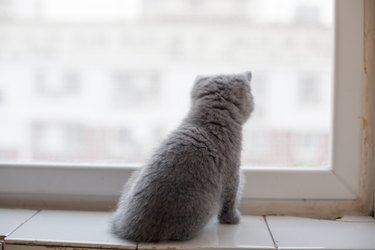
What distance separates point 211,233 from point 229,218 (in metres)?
0.06

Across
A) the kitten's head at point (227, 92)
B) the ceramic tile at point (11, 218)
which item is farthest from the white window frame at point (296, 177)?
the kitten's head at point (227, 92)

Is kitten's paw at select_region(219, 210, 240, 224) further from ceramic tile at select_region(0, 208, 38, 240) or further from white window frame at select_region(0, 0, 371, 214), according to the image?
ceramic tile at select_region(0, 208, 38, 240)

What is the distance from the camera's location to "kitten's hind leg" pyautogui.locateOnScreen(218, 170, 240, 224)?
90 centimetres

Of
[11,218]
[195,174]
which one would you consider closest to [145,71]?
[195,174]

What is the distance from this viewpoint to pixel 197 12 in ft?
3.34

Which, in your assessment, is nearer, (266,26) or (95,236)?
(95,236)

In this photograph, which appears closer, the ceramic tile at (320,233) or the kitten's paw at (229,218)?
the ceramic tile at (320,233)

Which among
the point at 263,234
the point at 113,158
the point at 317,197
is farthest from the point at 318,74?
the point at 113,158

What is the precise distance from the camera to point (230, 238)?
852 millimetres

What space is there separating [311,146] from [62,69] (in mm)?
557

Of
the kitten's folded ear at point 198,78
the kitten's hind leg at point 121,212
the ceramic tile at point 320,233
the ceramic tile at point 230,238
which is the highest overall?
the kitten's folded ear at point 198,78

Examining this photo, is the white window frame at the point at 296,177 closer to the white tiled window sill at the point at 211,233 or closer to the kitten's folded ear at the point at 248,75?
the white tiled window sill at the point at 211,233

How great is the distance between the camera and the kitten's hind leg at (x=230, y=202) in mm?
902

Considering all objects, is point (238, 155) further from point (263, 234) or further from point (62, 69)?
point (62, 69)
